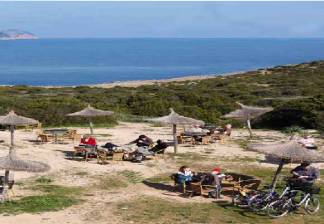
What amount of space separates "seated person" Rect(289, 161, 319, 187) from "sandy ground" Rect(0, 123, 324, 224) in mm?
2467

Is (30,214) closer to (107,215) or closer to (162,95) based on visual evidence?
(107,215)

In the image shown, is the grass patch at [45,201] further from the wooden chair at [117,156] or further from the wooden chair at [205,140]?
the wooden chair at [205,140]

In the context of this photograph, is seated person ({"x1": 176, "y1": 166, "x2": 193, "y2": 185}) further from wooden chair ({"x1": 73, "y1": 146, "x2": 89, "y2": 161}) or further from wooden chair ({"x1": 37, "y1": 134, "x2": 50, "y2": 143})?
wooden chair ({"x1": 37, "y1": 134, "x2": 50, "y2": 143})

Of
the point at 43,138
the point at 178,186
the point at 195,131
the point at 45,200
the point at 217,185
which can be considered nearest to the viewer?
the point at 45,200

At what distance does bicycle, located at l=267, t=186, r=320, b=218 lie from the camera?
1534cm

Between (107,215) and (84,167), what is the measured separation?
237 inches

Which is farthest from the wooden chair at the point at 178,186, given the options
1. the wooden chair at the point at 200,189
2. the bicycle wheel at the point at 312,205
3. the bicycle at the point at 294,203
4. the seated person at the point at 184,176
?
the bicycle wheel at the point at 312,205

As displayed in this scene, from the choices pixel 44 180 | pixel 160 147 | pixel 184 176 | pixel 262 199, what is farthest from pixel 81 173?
pixel 262 199

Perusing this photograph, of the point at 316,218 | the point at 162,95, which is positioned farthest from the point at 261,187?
the point at 162,95

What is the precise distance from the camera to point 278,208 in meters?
15.4

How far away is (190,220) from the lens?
14.7 metres

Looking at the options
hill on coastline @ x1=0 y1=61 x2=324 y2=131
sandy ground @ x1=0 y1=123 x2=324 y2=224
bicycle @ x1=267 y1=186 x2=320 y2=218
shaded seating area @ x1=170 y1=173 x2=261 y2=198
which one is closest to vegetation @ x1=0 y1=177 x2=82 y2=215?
sandy ground @ x1=0 y1=123 x2=324 y2=224

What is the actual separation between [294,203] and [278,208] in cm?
60

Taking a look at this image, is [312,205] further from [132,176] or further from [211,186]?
[132,176]
